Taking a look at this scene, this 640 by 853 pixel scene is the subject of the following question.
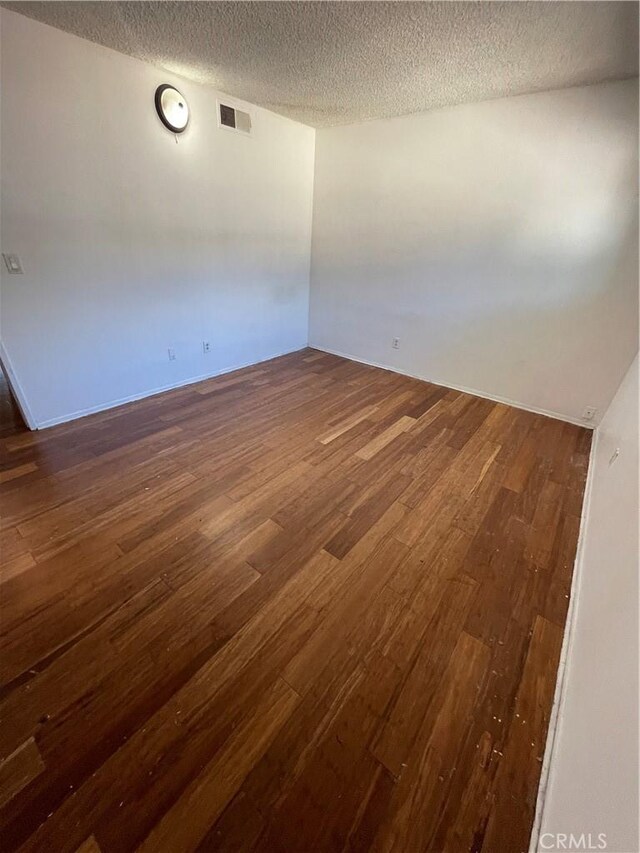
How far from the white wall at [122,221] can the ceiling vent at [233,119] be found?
0.20ft

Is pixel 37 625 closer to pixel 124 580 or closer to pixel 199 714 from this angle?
pixel 124 580

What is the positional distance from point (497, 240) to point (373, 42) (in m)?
1.66

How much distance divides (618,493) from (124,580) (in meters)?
2.21

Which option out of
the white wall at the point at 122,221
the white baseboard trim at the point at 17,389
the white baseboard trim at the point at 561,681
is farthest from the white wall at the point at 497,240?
the white baseboard trim at the point at 17,389

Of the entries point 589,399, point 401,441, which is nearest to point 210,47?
point 401,441

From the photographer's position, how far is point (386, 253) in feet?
11.5

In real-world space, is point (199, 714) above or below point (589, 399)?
below

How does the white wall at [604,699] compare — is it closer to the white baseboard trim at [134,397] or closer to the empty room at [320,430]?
the empty room at [320,430]

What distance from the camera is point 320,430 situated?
266 cm

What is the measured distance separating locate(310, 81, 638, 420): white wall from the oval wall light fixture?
5.19 ft

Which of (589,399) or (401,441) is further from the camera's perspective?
(589,399)

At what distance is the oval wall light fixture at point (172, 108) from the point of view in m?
2.40

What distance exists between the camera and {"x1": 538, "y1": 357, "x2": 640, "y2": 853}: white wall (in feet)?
2.27

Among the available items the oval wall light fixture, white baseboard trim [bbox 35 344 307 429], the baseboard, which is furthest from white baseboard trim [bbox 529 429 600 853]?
the oval wall light fixture
